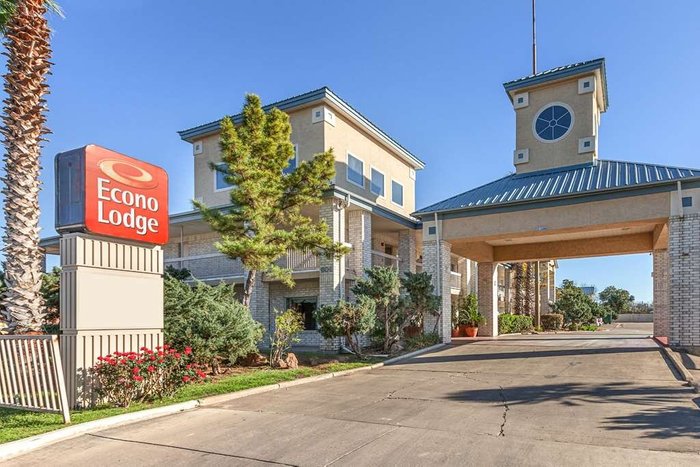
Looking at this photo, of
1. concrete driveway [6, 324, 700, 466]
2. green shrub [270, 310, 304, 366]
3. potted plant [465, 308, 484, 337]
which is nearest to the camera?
concrete driveway [6, 324, 700, 466]

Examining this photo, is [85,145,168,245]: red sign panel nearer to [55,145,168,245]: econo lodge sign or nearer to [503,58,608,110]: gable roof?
[55,145,168,245]: econo lodge sign

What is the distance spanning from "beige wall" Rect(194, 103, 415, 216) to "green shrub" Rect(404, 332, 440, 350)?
7.10 m

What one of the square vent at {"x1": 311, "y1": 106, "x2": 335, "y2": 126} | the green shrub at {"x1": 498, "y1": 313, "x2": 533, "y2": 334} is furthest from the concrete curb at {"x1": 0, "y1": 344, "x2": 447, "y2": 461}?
the green shrub at {"x1": 498, "y1": 313, "x2": 533, "y2": 334}

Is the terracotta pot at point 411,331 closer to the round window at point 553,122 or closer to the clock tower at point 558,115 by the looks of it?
the clock tower at point 558,115

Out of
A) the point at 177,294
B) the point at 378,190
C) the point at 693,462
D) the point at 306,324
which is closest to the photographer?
the point at 693,462

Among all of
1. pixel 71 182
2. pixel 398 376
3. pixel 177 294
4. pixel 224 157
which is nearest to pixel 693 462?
pixel 398 376

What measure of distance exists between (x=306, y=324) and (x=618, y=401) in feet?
48.0

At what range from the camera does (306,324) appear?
72.3ft

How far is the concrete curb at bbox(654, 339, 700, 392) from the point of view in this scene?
34.4 feet

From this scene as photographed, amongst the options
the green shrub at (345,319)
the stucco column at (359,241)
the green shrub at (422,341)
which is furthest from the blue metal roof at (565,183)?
the green shrub at (345,319)

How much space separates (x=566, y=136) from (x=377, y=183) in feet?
29.1

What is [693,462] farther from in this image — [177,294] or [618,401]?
[177,294]

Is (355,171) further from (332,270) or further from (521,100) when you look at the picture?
Result: (521,100)

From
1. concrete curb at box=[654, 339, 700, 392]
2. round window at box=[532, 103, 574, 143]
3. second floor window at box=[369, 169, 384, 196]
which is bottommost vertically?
concrete curb at box=[654, 339, 700, 392]
